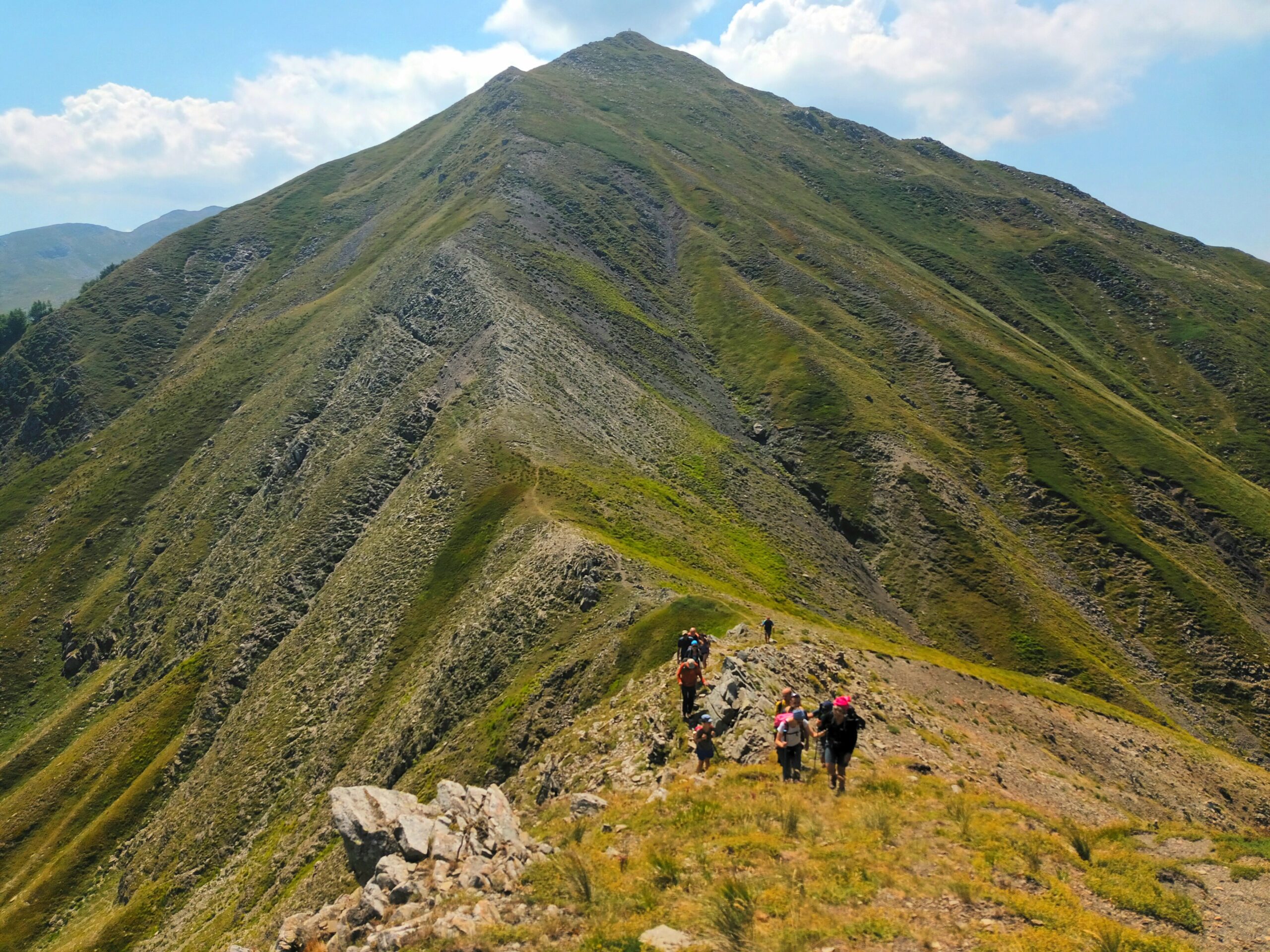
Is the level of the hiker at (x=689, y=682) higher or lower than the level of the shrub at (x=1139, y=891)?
lower

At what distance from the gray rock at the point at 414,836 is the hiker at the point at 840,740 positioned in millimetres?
11715

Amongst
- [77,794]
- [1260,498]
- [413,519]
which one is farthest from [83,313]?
[1260,498]

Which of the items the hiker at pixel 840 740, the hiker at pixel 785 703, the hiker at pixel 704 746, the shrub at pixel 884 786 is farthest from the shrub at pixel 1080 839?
the hiker at pixel 704 746

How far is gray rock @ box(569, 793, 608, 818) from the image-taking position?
2181cm

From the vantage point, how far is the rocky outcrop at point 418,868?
15.7 meters

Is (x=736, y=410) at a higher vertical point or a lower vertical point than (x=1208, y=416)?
lower

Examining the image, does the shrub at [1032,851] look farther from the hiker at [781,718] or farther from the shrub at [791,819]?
the hiker at [781,718]

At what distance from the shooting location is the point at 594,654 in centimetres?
3812

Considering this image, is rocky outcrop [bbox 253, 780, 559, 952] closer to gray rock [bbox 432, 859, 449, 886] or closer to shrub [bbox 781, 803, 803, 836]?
gray rock [bbox 432, 859, 449, 886]

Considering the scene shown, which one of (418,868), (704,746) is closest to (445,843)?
(418,868)

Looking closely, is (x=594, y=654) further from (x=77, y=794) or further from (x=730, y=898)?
(x=77, y=794)

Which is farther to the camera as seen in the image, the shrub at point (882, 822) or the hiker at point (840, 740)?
the hiker at point (840, 740)

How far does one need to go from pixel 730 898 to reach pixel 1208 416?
190900mm

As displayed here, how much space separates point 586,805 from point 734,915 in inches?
353
